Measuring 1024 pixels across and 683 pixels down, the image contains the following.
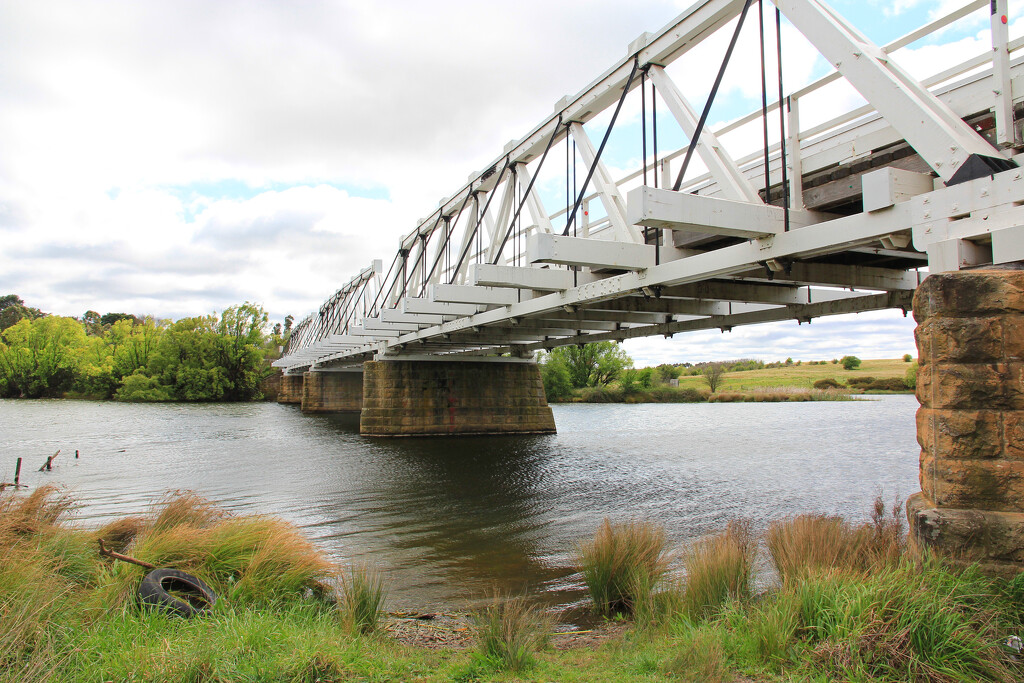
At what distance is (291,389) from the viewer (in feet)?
258

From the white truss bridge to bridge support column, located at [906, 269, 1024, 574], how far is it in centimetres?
53

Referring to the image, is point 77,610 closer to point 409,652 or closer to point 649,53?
point 409,652

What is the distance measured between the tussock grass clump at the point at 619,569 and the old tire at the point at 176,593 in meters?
4.07

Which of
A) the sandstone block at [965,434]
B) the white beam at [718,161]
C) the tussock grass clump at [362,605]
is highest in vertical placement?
the white beam at [718,161]

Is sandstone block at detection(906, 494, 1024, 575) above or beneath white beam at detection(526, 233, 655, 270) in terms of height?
beneath

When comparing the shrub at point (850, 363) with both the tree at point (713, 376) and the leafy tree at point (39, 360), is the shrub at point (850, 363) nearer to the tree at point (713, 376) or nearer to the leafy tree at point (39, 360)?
the tree at point (713, 376)

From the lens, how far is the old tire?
5691 mm

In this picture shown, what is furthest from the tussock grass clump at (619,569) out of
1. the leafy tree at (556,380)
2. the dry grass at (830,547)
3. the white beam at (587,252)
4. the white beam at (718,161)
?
the leafy tree at (556,380)

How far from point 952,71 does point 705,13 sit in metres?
3.67

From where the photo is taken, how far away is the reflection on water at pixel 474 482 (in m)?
10.4

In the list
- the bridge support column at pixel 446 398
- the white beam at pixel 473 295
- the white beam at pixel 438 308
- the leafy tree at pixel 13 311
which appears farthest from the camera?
the leafy tree at pixel 13 311

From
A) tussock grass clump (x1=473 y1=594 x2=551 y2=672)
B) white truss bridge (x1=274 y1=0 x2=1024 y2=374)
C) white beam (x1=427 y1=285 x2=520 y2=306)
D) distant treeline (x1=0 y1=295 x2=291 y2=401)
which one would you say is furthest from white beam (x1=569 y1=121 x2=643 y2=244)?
distant treeline (x1=0 y1=295 x2=291 y2=401)

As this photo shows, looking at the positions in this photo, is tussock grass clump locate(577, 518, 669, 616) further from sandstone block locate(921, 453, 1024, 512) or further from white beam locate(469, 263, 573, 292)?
white beam locate(469, 263, 573, 292)

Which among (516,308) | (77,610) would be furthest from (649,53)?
(77,610)
